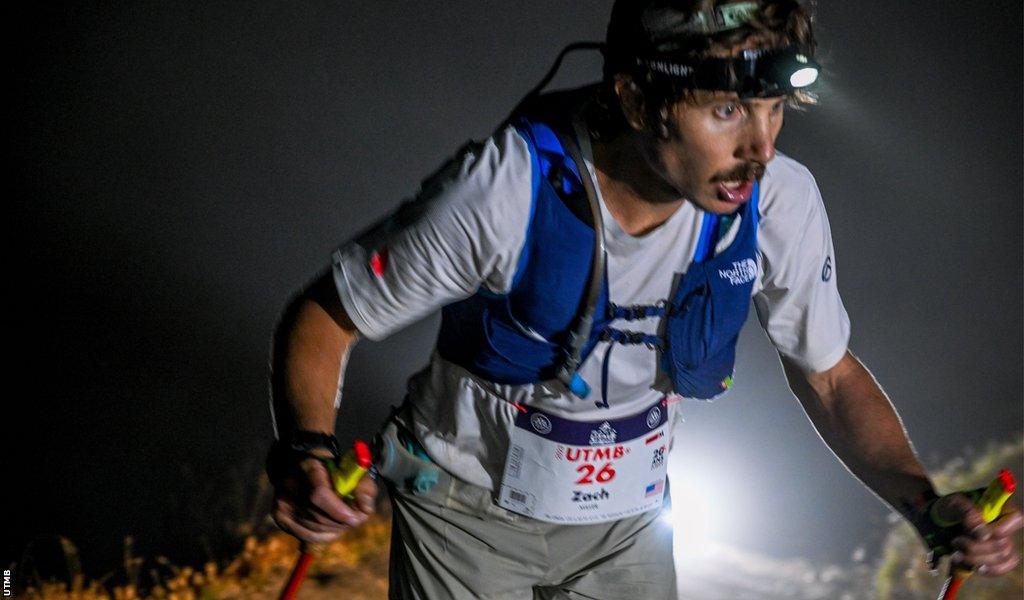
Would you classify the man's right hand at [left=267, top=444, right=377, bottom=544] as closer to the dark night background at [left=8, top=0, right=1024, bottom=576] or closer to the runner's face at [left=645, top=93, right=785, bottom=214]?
the runner's face at [left=645, top=93, right=785, bottom=214]

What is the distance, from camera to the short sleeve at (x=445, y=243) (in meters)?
1.09

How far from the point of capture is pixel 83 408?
8.16 ft

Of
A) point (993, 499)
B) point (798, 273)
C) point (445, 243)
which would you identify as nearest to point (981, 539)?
point (993, 499)

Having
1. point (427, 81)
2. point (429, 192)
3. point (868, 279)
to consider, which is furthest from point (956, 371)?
point (429, 192)

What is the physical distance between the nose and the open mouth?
0.03 m

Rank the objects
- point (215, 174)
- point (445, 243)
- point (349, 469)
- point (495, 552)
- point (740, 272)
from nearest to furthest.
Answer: point (349, 469), point (445, 243), point (740, 272), point (495, 552), point (215, 174)

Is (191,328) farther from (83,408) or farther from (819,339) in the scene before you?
(819,339)

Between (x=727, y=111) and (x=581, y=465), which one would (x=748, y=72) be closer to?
(x=727, y=111)

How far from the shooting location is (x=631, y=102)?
1191 millimetres

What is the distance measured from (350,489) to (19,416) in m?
1.87

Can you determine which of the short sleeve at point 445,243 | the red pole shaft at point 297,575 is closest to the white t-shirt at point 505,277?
the short sleeve at point 445,243

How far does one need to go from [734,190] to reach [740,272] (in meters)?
0.13

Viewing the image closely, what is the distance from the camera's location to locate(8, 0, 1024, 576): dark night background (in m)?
2.42

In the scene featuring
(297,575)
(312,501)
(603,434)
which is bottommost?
(297,575)
